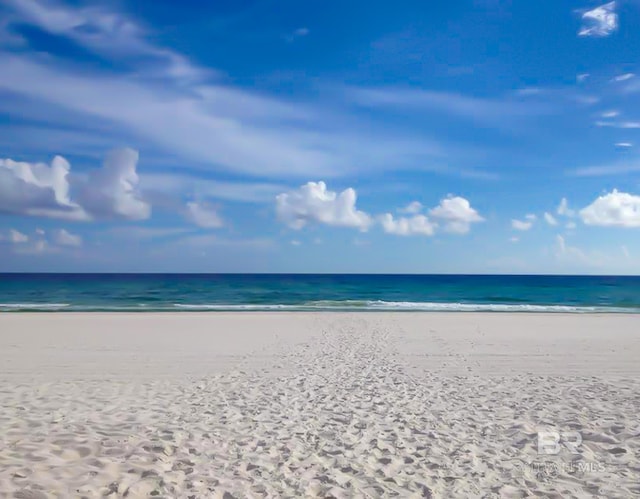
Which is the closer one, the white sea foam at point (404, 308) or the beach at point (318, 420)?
the beach at point (318, 420)

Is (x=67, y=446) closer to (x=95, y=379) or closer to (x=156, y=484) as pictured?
(x=156, y=484)

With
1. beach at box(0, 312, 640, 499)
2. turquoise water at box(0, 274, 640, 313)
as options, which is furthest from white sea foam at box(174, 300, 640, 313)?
beach at box(0, 312, 640, 499)

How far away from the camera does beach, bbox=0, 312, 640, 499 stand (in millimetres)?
4594

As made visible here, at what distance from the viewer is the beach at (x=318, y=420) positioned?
181 inches

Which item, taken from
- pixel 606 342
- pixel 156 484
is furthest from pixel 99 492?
pixel 606 342

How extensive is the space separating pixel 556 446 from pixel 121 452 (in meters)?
5.09

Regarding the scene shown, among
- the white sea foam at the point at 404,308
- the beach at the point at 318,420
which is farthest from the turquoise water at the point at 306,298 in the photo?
→ the beach at the point at 318,420

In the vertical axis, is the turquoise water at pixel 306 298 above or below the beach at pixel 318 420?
below

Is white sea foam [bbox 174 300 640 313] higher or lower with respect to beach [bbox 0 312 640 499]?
lower

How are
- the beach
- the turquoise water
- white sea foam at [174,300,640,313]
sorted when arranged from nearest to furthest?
the beach
white sea foam at [174,300,640,313]
the turquoise water

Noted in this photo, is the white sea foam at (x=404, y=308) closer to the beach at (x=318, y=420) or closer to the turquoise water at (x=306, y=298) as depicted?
the turquoise water at (x=306, y=298)

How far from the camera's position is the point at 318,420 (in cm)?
645

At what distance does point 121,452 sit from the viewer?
5141mm

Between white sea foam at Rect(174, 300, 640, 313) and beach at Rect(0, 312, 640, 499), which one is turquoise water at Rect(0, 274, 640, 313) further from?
beach at Rect(0, 312, 640, 499)
